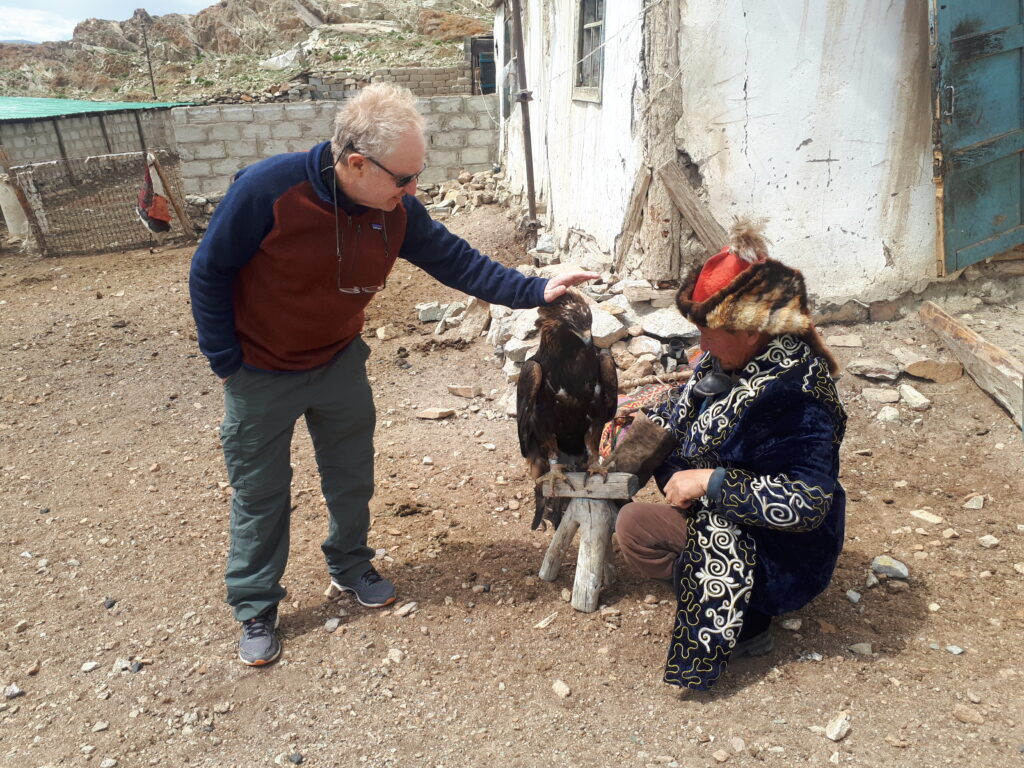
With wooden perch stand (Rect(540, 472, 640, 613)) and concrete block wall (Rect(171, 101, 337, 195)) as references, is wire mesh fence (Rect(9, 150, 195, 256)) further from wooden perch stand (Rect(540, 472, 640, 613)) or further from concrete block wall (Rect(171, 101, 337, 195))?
wooden perch stand (Rect(540, 472, 640, 613))

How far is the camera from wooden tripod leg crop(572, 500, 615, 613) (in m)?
3.12

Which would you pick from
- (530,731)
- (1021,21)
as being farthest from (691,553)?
(1021,21)

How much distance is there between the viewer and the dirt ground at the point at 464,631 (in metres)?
2.53

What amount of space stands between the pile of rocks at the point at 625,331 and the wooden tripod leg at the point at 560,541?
206cm

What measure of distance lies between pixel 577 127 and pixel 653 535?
6.12m

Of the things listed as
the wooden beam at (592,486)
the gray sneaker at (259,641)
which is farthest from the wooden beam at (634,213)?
the gray sneaker at (259,641)

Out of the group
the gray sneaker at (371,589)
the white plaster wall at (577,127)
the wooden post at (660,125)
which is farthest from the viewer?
the white plaster wall at (577,127)

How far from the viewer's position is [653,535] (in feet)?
9.23

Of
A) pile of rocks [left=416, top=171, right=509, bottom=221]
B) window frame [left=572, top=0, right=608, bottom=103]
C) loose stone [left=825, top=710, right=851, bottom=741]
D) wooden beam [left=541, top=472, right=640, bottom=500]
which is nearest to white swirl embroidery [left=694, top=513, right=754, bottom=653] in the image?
loose stone [left=825, top=710, right=851, bottom=741]

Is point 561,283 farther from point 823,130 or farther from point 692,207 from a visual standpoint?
point 823,130

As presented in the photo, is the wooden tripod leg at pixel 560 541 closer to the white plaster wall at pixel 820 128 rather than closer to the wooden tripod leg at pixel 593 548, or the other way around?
the wooden tripod leg at pixel 593 548

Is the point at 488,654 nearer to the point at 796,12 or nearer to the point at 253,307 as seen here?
the point at 253,307

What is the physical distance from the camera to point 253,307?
271cm

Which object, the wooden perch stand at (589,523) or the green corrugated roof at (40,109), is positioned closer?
the wooden perch stand at (589,523)
